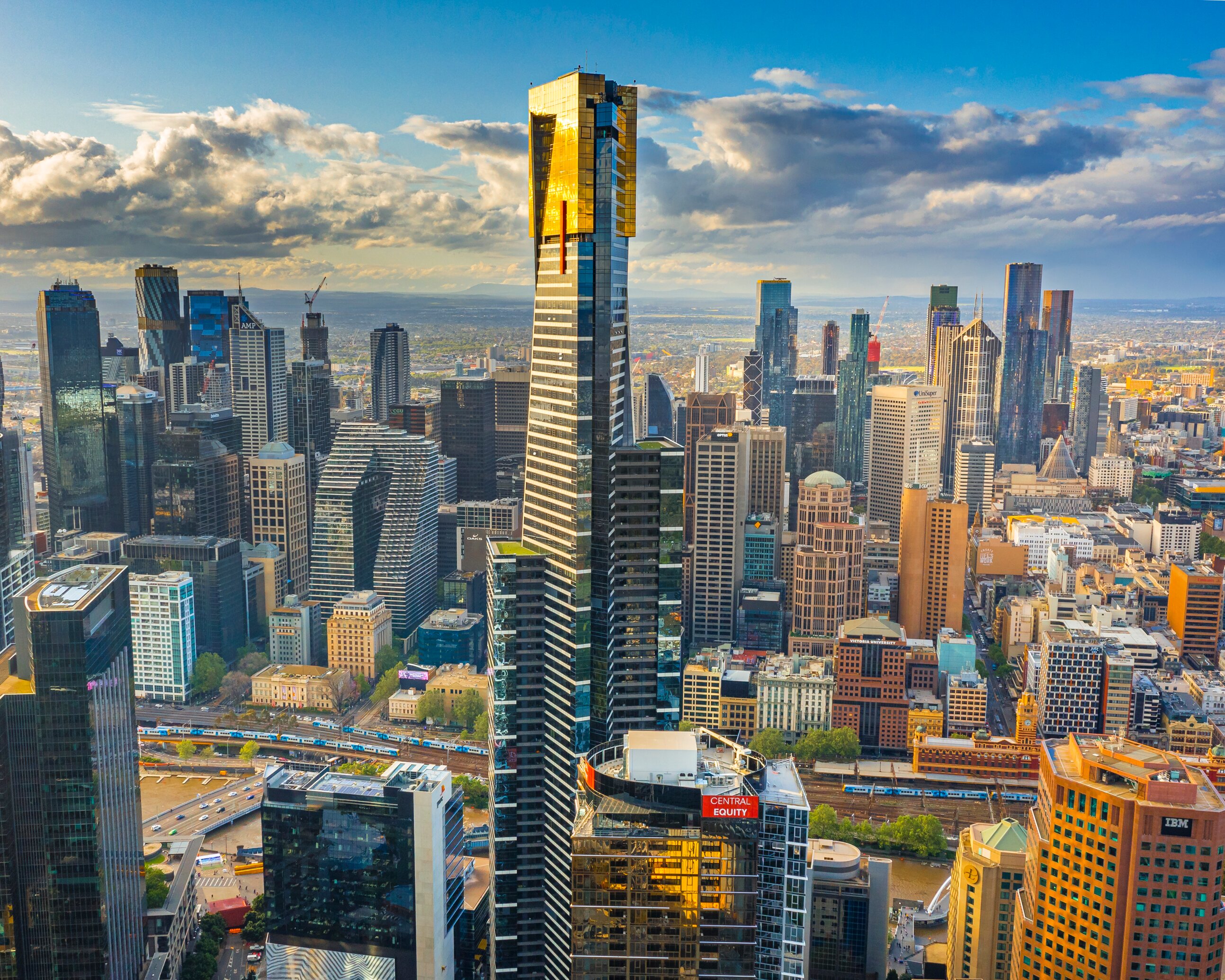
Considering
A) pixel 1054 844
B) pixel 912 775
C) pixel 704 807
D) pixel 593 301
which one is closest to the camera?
pixel 704 807

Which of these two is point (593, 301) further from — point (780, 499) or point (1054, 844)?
point (780, 499)

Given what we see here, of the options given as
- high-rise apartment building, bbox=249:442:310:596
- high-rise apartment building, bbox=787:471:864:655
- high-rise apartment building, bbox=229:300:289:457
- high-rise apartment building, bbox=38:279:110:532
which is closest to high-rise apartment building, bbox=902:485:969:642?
high-rise apartment building, bbox=787:471:864:655

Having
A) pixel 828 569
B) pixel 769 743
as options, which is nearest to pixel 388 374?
pixel 828 569

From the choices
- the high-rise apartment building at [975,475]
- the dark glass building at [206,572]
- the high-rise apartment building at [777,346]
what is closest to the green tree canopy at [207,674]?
the dark glass building at [206,572]

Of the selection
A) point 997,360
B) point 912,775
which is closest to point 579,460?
point 912,775

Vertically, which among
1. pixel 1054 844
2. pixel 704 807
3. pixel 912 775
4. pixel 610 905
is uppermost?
pixel 704 807

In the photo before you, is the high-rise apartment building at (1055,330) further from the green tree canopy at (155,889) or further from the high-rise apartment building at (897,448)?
the green tree canopy at (155,889)
